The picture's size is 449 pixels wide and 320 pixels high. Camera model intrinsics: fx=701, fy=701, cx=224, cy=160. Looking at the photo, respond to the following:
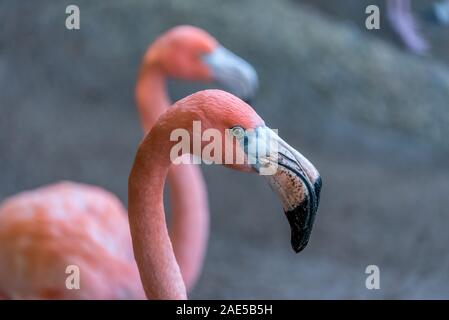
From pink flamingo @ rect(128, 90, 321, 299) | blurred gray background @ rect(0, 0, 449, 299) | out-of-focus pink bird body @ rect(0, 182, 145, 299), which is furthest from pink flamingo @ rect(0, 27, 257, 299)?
blurred gray background @ rect(0, 0, 449, 299)

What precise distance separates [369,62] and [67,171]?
2755mm

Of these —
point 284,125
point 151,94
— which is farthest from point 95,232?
point 284,125

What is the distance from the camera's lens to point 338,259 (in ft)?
14.5

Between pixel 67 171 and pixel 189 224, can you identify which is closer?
pixel 189 224

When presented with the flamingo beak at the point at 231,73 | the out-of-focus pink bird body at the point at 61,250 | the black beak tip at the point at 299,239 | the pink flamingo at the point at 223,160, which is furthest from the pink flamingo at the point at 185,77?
the black beak tip at the point at 299,239

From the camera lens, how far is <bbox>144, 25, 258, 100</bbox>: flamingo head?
119 inches

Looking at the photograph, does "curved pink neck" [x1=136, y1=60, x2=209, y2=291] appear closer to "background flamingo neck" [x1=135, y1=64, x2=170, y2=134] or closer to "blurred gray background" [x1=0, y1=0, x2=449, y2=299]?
"background flamingo neck" [x1=135, y1=64, x2=170, y2=134]

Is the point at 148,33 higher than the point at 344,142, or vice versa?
the point at 148,33

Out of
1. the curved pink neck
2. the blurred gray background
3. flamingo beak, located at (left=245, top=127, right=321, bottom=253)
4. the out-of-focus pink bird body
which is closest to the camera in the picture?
flamingo beak, located at (left=245, top=127, right=321, bottom=253)

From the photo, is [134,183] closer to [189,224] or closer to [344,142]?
[189,224]

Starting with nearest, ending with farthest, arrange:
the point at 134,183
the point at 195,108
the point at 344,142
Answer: the point at 195,108 < the point at 134,183 < the point at 344,142

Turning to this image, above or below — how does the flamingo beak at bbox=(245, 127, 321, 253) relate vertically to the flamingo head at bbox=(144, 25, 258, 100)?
below

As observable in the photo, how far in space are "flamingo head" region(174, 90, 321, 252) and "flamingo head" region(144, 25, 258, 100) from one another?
52.8 inches
